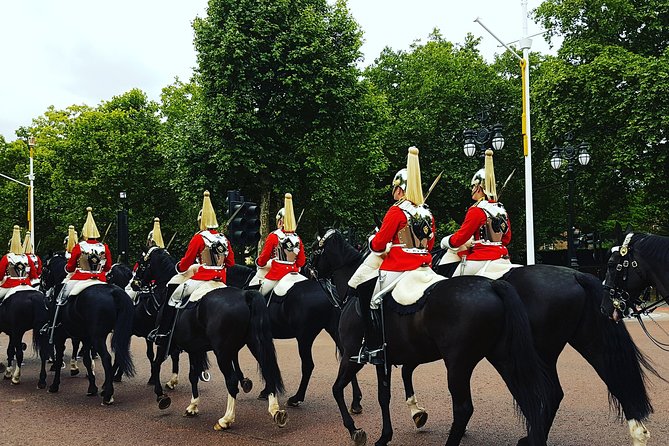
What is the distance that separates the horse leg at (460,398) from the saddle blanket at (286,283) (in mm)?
4683

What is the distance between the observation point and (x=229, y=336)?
8.34 m

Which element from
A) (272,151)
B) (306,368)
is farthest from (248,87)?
(306,368)

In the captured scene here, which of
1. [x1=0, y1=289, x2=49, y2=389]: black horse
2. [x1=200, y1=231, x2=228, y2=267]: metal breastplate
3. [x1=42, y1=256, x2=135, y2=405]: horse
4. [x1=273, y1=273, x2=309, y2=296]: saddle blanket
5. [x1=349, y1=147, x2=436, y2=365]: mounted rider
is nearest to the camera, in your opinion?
[x1=349, y1=147, x2=436, y2=365]: mounted rider

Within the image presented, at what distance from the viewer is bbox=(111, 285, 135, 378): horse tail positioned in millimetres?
9977

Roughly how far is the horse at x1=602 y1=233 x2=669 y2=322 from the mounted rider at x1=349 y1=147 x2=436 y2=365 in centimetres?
178

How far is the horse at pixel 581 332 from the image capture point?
6.55 metres

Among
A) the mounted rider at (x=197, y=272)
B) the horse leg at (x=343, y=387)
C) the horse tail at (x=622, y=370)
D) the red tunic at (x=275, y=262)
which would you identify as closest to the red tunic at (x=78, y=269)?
the mounted rider at (x=197, y=272)

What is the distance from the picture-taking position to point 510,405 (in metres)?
8.71

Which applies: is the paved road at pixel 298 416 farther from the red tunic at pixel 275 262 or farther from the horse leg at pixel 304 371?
the red tunic at pixel 275 262

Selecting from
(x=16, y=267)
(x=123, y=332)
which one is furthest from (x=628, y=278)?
(x=16, y=267)

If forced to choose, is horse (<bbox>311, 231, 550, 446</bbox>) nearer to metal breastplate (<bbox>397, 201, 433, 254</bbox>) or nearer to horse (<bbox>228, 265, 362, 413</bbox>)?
metal breastplate (<bbox>397, 201, 433, 254</bbox>)

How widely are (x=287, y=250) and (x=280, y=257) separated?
0.52ft

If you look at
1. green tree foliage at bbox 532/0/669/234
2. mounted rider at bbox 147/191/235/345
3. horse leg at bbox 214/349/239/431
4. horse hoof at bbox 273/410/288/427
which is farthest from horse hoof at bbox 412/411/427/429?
green tree foliage at bbox 532/0/669/234

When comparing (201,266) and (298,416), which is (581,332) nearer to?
(298,416)
